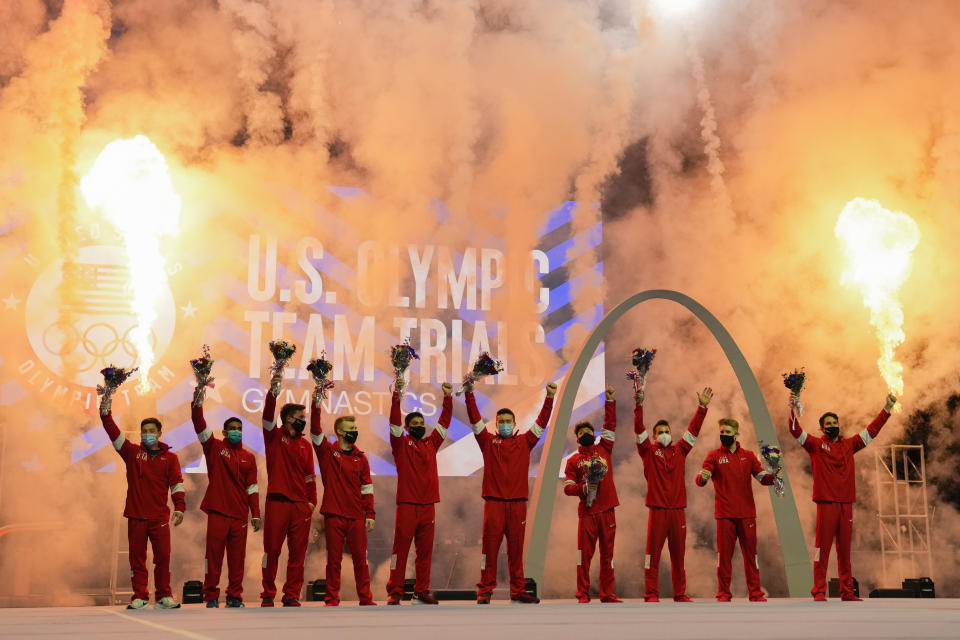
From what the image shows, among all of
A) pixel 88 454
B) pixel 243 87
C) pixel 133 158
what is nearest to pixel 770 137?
pixel 243 87

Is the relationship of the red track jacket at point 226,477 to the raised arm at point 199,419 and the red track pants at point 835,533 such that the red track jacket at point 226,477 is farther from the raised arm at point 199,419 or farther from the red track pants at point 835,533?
the red track pants at point 835,533

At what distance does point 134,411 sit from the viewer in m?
12.5

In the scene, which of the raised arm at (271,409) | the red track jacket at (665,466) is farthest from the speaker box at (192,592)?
the red track jacket at (665,466)

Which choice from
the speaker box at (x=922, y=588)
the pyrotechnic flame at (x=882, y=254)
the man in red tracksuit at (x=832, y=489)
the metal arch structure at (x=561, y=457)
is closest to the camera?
the man in red tracksuit at (x=832, y=489)

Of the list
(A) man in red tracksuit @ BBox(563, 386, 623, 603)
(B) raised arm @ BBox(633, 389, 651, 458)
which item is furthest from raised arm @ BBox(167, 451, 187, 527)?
(B) raised arm @ BBox(633, 389, 651, 458)

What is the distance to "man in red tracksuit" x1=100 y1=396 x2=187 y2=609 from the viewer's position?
8500 mm

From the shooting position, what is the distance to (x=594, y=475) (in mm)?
9070

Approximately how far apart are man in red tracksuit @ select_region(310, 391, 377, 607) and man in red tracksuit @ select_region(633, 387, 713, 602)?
2.60 meters

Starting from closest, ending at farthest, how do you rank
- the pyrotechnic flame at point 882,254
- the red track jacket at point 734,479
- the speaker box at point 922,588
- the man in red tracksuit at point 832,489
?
1. the man in red tracksuit at point 832,489
2. the red track jacket at point 734,479
3. the speaker box at point 922,588
4. the pyrotechnic flame at point 882,254

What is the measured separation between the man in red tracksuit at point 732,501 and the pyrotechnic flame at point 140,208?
7.04 m

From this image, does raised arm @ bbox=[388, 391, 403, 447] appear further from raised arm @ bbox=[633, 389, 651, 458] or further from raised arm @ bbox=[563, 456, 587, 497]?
raised arm @ bbox=[633, 389, 651, 458]

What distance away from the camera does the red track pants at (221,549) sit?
8.66 metres

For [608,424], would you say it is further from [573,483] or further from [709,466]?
Answer: [709,466]

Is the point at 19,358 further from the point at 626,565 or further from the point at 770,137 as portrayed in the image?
the point at 770,137
